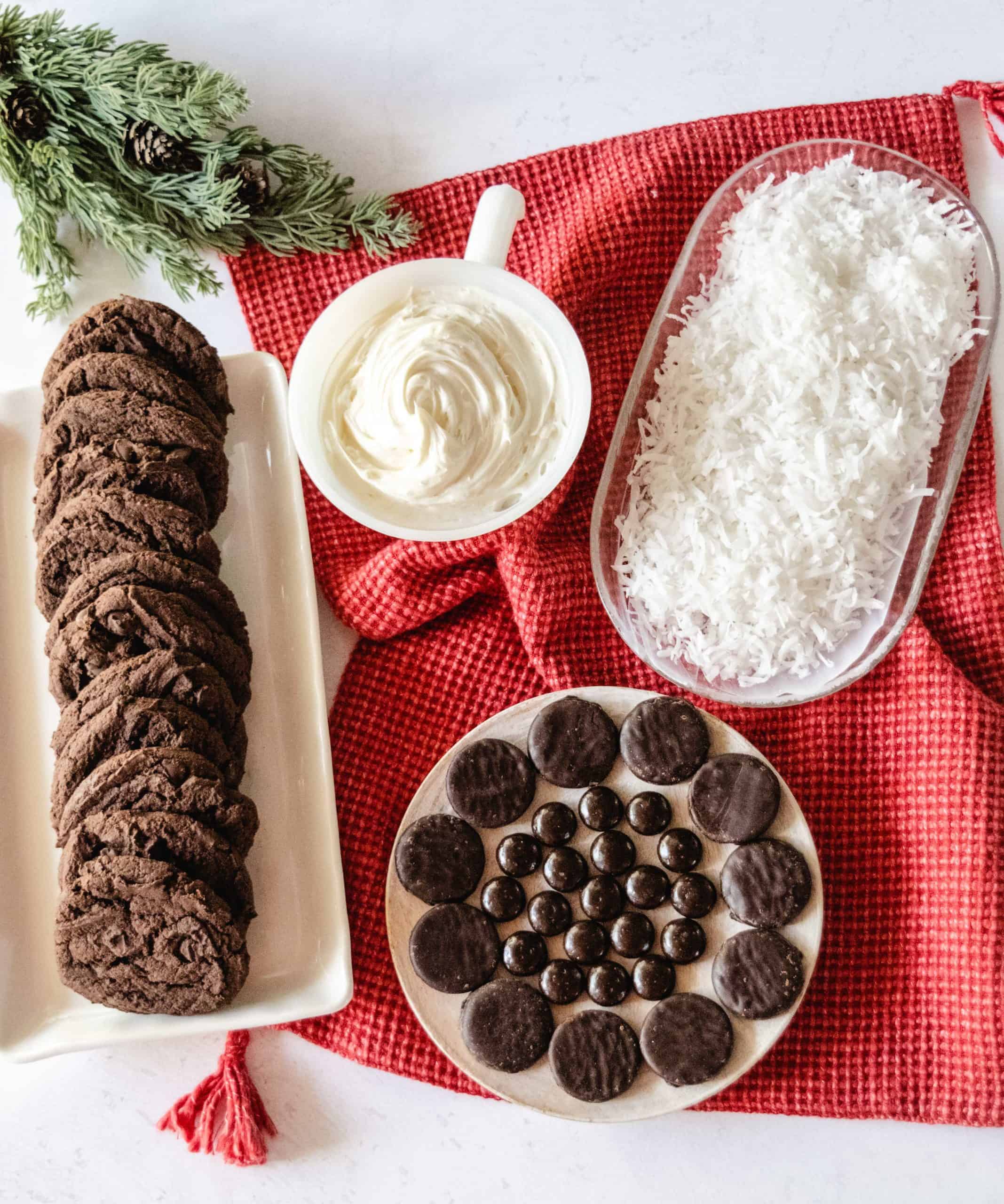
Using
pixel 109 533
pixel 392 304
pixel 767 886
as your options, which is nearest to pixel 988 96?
pixel 392 304

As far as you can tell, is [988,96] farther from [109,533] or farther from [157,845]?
[157,845]

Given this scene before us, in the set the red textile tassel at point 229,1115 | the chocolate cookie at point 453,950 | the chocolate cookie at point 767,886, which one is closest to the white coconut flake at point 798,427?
the chocolate cookie at point 767,886

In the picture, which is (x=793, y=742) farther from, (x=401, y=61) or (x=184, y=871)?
(x=401, y=61)

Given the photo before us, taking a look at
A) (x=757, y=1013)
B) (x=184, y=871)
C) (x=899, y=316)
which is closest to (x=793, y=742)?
(x=757, y=1013)

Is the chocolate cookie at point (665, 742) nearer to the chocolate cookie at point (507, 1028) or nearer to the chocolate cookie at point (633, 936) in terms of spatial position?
the chocolate cookie at point (633, 936)

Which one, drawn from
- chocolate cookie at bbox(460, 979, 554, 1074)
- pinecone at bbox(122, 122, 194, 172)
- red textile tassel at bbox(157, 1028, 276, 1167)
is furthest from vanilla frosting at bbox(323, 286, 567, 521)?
red textile tassel at bbox(157, 1028, 276, 1167)
